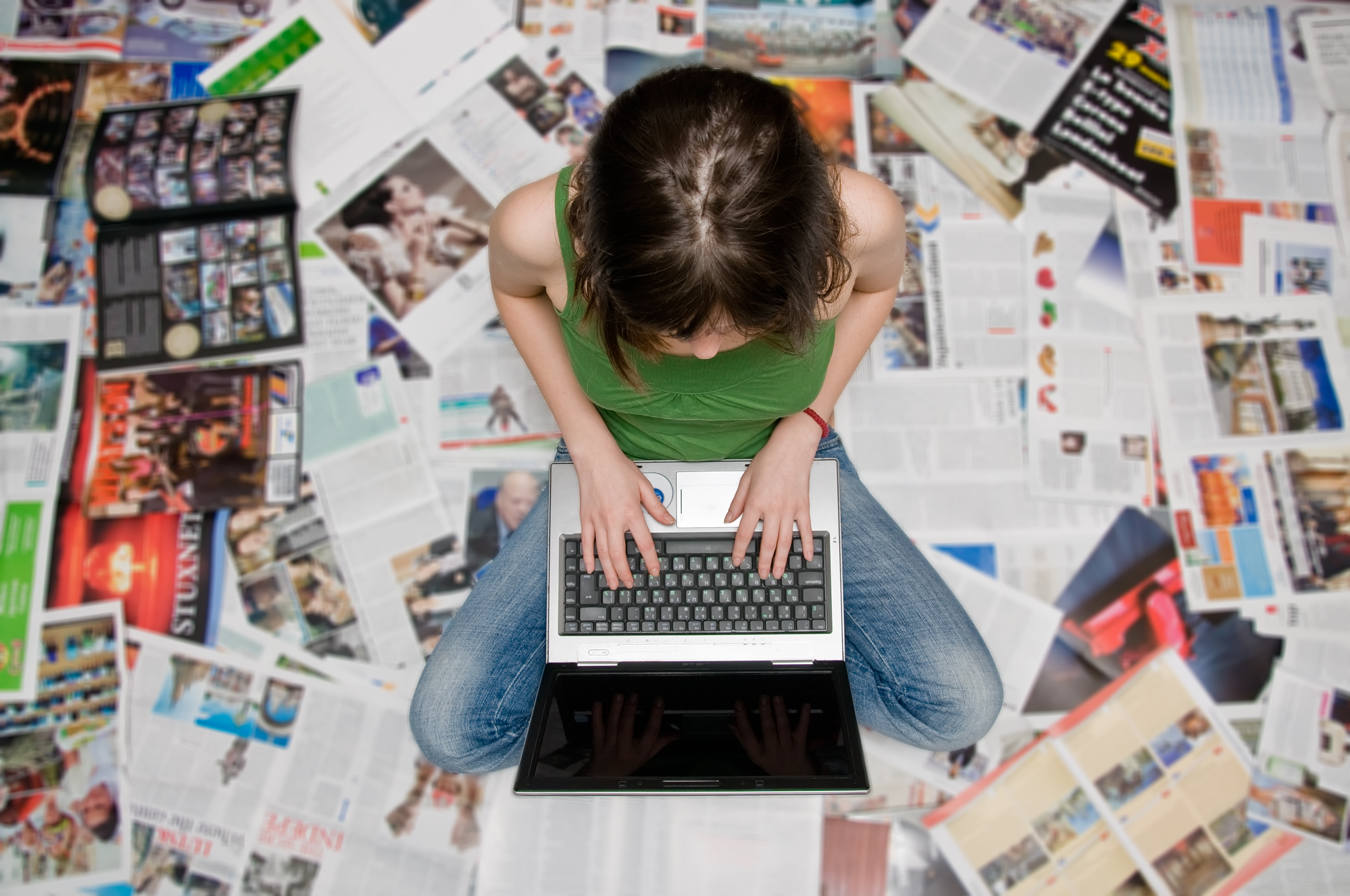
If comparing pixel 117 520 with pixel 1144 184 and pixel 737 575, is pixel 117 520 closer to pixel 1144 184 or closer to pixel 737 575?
pixel 737 575

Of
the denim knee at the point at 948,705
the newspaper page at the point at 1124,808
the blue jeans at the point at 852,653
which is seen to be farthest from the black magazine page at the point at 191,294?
the newspaper page at the point at 1124,808

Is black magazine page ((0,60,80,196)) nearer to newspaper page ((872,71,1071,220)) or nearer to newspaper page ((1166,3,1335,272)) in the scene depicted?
newspaper page ((872,71,1071,220))

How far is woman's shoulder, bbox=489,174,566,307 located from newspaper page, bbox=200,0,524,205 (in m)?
0.64

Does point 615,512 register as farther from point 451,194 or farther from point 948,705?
point 451,194

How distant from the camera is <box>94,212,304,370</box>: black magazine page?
129cm

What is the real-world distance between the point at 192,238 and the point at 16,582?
582 millimetres

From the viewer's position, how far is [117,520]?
1267mm

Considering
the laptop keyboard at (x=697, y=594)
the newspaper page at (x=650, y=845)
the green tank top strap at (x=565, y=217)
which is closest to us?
the green tank top strap at (x=565, y=217)

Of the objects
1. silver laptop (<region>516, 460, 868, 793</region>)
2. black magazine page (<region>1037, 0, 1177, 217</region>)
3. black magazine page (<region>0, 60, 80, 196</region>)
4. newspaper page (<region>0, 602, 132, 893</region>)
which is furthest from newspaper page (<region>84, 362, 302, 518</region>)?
black magazine page (<region>1037, 0, 1177, 217</region>)

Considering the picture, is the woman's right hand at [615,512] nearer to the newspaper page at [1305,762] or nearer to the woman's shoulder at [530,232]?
the woman's shoulder at [530,232]

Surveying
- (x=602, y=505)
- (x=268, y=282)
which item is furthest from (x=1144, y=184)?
(x=268, y=282)

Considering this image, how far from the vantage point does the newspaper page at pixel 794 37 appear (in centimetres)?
135

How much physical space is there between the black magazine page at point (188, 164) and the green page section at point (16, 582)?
1.53ft

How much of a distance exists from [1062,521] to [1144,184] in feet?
1.82
